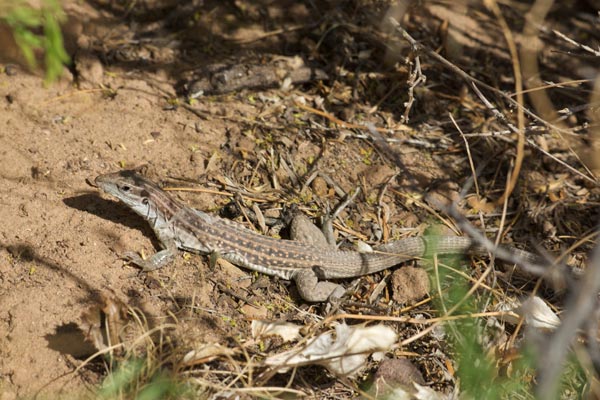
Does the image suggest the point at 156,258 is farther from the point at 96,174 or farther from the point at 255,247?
the point at 96,174

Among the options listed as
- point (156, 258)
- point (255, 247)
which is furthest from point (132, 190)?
point (255, 247)

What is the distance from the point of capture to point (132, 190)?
4.23 m

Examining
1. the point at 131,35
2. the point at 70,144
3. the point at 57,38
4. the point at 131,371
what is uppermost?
the point at 57,38

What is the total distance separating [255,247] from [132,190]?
1.04m

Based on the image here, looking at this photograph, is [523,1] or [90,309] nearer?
[90,309]

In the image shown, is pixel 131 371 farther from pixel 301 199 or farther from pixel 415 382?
pixel 301 199

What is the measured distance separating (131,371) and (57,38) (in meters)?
1.88

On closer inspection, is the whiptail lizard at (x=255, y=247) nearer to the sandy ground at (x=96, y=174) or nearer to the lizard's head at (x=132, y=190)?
the lizard's head at (x=132, y=190)

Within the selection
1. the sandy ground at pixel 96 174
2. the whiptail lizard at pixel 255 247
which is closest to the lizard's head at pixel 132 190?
the whiptail lizard at pixel 255 247

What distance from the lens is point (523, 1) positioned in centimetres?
657

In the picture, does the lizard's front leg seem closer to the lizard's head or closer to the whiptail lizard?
the whiptail lizard

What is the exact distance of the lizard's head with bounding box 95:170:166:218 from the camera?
4207mm

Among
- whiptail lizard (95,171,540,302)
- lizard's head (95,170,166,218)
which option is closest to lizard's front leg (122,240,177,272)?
whiptail lizard (95,171,540,302)

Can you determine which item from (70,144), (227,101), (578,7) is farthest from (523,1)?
(70,144)
